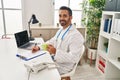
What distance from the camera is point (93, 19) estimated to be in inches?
123

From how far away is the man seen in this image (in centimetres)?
161

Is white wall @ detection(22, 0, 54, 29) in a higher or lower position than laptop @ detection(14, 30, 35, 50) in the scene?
higher

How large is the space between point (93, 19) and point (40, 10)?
1314 mm

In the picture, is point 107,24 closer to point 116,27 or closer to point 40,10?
point 116,27

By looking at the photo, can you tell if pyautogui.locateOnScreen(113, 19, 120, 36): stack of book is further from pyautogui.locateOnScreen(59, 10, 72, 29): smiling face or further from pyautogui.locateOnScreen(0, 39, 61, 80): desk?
pyautogui.locateOnScreen(0, 39, 61, 80): desk

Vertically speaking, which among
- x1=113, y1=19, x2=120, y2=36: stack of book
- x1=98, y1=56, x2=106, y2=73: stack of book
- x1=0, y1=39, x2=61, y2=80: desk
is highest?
x1=113, y1=19, x2=120, y2=36: stack of book

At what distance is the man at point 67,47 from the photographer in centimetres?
161

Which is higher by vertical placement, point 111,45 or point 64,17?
point 64,17

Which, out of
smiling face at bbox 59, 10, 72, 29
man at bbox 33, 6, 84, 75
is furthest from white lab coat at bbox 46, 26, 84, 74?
smiling face at bbox 59, 10, 72, 29

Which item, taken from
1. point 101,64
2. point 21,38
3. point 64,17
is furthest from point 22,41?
point 101,64

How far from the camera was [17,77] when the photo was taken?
1140 mm

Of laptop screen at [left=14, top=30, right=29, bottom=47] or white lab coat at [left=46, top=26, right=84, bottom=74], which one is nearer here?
white lab coat at [left=46, top=26, right=84, bottom=74]

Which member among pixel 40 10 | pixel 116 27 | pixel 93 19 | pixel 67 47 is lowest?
pixel 67 47

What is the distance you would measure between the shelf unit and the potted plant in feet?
1.03
